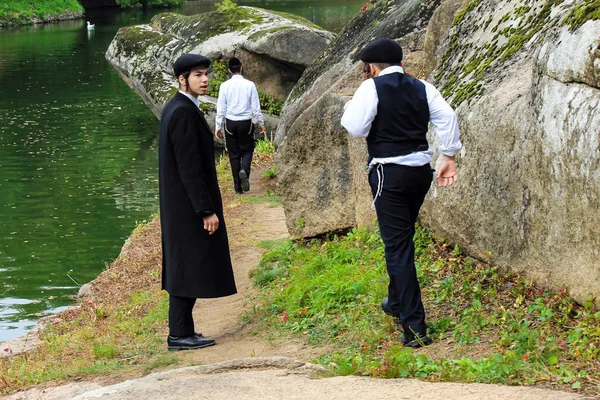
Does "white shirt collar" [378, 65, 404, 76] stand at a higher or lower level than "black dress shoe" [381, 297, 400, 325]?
higher

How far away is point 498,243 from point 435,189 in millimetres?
931

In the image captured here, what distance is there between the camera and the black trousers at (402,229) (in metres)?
5.70

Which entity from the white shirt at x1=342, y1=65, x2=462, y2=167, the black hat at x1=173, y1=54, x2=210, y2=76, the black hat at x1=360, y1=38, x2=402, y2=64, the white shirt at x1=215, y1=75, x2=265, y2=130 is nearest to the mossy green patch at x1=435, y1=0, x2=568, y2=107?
the white shirt at x1=342, y1=65, x2=462, y2=167

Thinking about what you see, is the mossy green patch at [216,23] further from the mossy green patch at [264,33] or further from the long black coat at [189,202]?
the long black coat at [189,202]

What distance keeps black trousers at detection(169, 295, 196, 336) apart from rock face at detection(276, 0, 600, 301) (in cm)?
200

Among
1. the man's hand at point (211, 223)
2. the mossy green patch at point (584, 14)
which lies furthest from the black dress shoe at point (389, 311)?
the mossy green patch at point (584, 14)

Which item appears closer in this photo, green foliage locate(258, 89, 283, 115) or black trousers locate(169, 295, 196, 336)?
black trousers locate(169, 295, 196, 336)

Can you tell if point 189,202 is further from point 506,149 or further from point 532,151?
point 532,151

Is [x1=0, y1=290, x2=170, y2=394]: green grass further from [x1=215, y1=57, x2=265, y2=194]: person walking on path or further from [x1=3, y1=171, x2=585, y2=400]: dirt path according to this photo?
[x1=215, y1=57, x2=265, y2=194]: person walking on path

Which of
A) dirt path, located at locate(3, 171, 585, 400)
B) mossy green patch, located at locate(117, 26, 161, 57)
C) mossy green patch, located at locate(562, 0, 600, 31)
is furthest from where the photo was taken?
mossy green patch, located at locate(117, 26, 161, 57)

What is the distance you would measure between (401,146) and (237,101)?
779 centimetres

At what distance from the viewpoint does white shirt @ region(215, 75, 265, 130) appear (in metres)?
13.2

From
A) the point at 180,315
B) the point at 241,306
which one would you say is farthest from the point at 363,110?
the point at 241,306

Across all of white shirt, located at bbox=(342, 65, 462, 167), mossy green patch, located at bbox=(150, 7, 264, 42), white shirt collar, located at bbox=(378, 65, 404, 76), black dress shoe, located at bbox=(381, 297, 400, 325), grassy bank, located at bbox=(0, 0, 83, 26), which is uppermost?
grassy bank, located at bbox=(0, 0, 83, 26)
